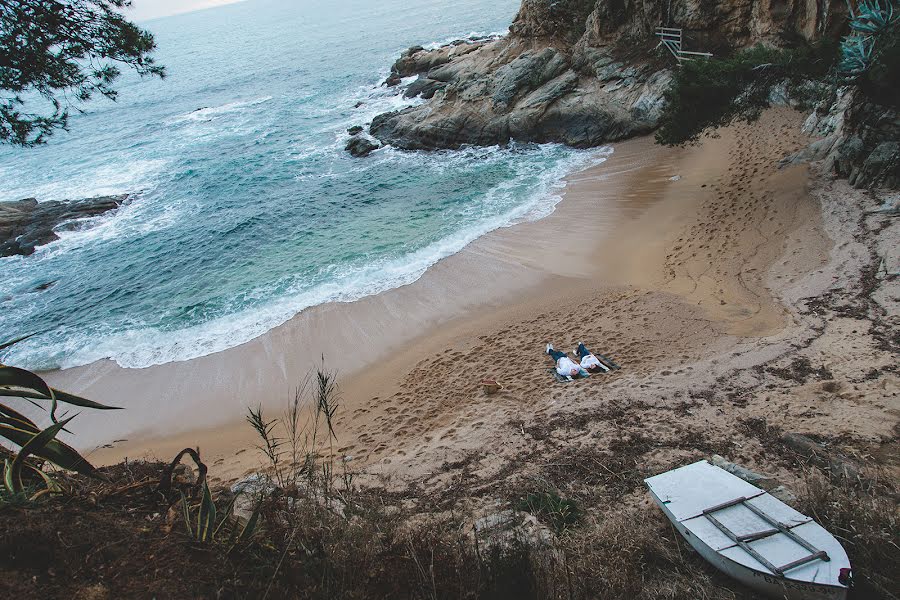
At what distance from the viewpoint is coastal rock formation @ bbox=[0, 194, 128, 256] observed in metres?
21.2

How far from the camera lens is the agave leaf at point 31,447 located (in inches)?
109

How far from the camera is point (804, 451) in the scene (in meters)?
5.80

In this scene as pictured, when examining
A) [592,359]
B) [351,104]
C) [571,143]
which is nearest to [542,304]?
[592,359]

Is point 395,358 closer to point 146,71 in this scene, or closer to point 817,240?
point 146,71

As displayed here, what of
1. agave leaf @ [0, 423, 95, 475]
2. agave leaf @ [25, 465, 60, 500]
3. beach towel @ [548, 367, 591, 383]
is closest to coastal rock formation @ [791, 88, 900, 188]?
beach towel @ [548, 367, 591, 383]

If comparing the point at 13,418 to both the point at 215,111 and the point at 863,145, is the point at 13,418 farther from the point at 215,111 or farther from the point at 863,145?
the point at 215,111

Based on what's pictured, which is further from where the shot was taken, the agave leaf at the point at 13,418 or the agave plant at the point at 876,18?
the agave plant at the point at 876,18

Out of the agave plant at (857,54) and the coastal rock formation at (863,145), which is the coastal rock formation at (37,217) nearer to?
the agave plant at (857,54)

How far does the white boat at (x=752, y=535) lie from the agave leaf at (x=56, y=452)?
Result: 196 inches

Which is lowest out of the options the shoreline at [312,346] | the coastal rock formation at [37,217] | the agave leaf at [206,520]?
the shoreline at [312,346]

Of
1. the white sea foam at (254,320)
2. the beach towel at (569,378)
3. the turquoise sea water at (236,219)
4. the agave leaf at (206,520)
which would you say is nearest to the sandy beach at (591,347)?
the beach towel at (569,378)

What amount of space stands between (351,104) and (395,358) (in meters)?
27.9

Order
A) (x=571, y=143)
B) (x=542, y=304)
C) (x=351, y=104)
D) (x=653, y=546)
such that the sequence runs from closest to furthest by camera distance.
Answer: (x=653, y=546)
(x=542, y=304)
(x=571, y=143)
(x=351, y=104)

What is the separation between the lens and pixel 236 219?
66.2 ft
